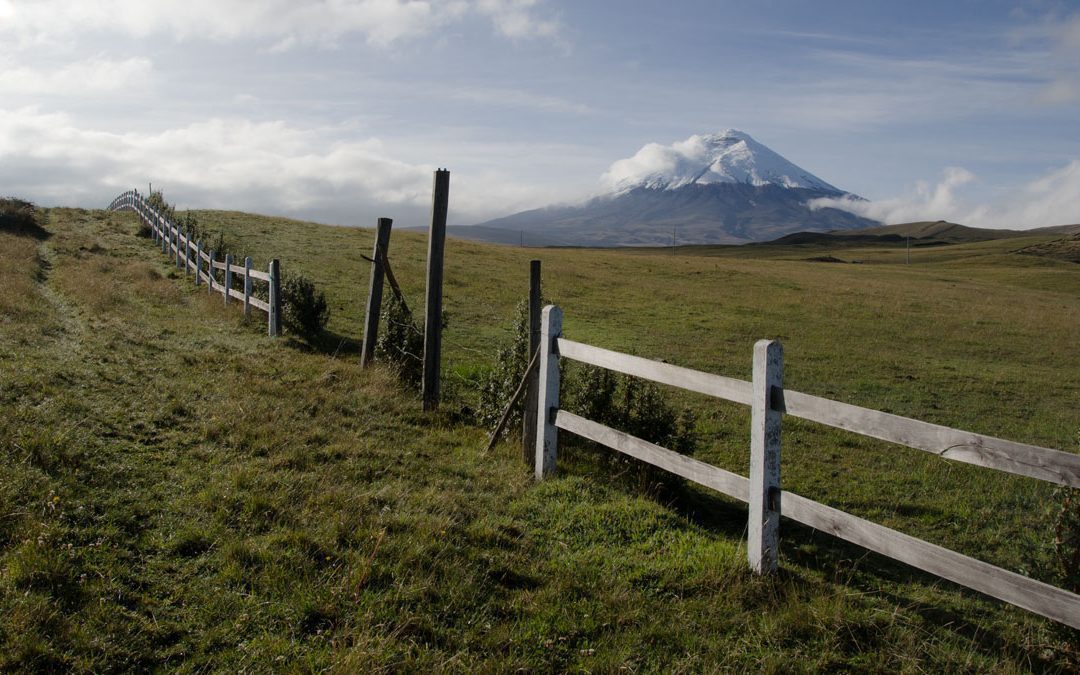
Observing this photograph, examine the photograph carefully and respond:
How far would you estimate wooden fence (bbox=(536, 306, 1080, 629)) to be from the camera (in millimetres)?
3469

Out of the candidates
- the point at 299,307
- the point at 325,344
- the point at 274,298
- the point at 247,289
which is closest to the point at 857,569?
the point at 325,344

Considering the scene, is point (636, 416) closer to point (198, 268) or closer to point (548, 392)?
point (548, 392)

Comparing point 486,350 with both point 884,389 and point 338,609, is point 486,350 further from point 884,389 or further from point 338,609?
point 338,609

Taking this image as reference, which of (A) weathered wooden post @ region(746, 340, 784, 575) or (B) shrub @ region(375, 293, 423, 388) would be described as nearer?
(A) weathered wooden post @ region(746, 340, 784, 575)

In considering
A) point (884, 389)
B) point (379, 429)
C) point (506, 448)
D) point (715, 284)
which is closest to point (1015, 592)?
point (506, 448)

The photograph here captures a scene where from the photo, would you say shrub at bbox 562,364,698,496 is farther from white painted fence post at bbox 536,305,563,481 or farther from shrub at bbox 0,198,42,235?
shrub at bbox 0,198,42,235

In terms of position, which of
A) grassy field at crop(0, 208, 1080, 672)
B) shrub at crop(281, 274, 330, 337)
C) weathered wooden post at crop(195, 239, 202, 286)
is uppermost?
weathered wooden post at crop(195, 239, 202, 286)

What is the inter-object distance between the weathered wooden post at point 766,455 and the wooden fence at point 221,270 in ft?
38.9

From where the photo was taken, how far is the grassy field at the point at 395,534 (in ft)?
12.7

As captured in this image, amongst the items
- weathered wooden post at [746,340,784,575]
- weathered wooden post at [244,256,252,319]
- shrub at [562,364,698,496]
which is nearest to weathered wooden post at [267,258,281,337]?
weathered wooden post at [244,256,252,319]

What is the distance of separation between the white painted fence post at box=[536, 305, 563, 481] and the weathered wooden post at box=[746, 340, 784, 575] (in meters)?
2.47

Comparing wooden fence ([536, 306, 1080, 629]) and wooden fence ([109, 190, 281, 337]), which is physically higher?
wooden fence ([109, 190, 281, 337])

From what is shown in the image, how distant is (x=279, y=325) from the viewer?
48.1ft

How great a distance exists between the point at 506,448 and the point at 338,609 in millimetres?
3871
